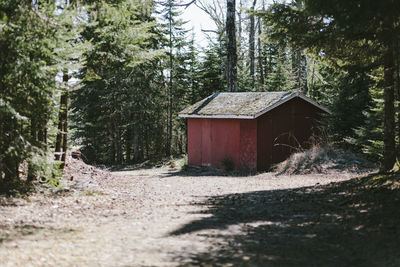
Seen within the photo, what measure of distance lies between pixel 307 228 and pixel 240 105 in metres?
12.5

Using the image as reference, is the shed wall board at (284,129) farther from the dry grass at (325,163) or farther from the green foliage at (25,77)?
the green foliage at (25,77)

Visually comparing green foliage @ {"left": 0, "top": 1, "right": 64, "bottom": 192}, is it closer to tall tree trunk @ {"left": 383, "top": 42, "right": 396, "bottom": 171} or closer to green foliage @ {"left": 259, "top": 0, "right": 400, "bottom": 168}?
green foliage @ {"left": 259, "top": 0, "right": 400, "bottom": 168}

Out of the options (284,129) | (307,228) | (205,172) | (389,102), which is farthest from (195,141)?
(307,228)

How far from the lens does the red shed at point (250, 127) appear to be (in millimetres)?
18156

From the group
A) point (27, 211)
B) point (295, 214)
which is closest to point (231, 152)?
point (295, 214)

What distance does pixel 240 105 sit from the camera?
750 inches

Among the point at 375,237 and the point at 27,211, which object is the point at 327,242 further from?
the point at 27,211

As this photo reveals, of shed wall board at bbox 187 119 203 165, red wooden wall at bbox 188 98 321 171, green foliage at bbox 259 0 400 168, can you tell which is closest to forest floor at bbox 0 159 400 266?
green foliage at bbox 259 0 400 168

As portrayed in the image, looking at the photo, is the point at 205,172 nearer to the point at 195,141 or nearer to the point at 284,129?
the point at 195,141

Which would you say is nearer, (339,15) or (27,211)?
(339,15)

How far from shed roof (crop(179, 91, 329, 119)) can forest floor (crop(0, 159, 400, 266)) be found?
7.11m

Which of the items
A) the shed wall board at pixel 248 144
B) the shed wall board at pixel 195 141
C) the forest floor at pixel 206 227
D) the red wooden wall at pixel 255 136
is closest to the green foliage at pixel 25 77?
the forest floor at pixel 206 227

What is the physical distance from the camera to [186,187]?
13.0 m

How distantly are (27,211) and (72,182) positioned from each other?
3.19 meters
